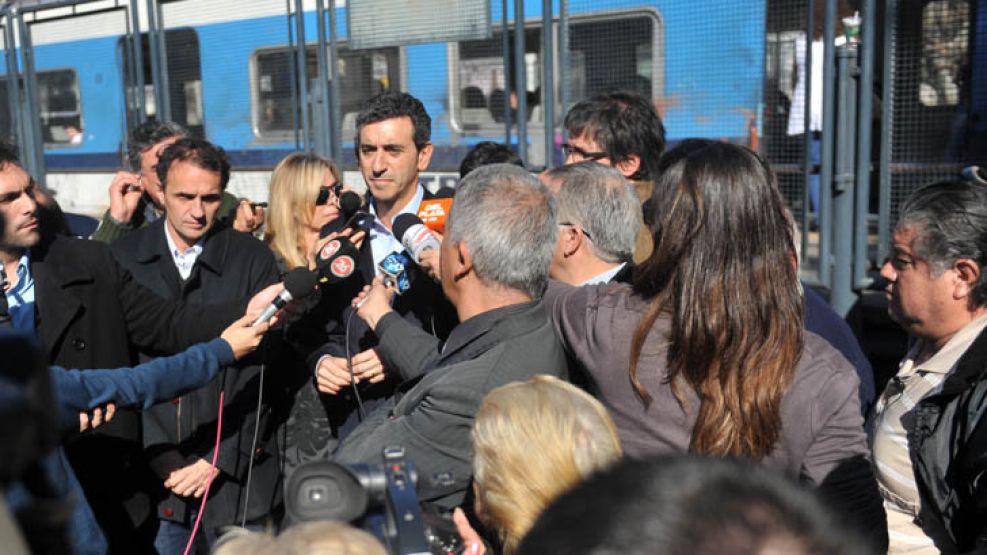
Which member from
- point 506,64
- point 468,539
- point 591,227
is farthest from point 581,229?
point 506,64

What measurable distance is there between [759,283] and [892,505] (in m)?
0.84

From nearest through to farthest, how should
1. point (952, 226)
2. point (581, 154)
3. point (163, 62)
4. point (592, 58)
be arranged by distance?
point (952, 226), point (581, 154), point (592, 58), point (163, 62)

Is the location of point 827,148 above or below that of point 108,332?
above

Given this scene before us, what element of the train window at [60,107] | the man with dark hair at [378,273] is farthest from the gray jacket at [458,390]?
the train window at [60,107]

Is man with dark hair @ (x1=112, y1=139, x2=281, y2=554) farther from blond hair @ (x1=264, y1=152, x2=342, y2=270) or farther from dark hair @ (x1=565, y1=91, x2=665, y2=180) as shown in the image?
dark hair @ (x1=565, y1=91, x2=665, y2=180)

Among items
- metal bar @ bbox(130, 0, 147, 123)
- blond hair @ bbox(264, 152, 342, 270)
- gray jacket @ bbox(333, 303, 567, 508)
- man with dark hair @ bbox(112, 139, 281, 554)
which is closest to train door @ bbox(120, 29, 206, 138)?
metal bar @ bbox(130, 0, 147, 123)

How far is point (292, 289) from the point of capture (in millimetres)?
2826

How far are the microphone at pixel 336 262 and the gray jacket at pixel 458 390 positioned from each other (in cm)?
81

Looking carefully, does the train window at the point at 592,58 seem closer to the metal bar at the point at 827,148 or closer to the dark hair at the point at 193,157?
the metal bar at the point at 827,148

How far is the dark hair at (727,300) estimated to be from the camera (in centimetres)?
196

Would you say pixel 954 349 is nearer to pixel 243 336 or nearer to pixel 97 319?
pixel 243 336

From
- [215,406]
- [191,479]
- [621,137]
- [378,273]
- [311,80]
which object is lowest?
[191,479]

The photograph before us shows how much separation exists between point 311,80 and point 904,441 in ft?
16.0

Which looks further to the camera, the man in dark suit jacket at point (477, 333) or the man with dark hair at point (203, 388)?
the man with dark hair at point (203, 388)
